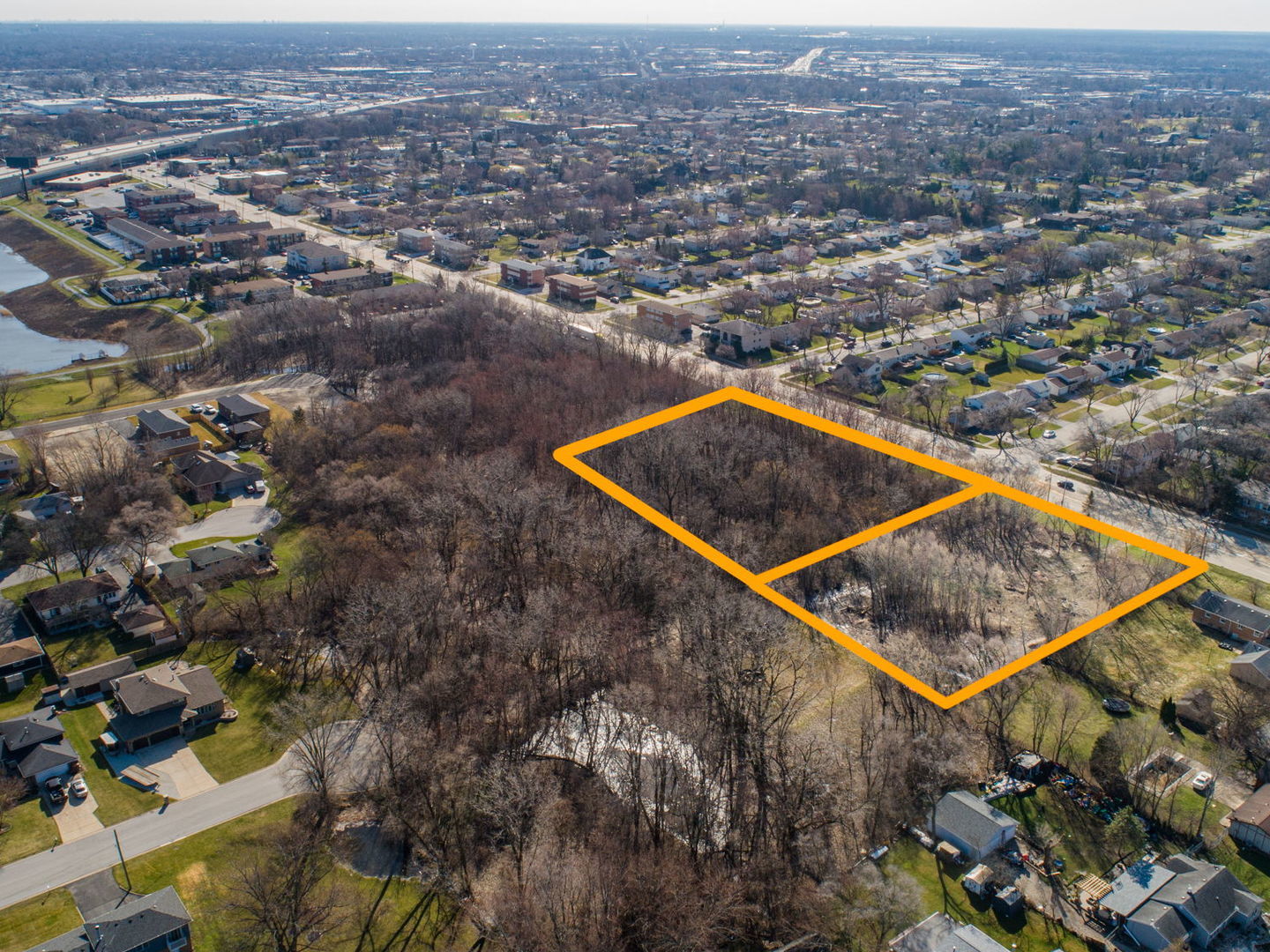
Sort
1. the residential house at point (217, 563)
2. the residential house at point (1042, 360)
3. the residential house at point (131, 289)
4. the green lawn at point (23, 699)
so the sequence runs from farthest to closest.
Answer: the residential house at point (131, 289) → the residential house at point (1042, 360) → the residential house at point (217, 563) → the green lawn at point (23, 699)

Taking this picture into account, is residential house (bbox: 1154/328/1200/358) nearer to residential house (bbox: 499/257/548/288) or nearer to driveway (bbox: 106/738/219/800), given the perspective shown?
residential house (bbox: 499/257/548/288)

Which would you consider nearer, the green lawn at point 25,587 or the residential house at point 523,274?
the green lawn at point 25,587

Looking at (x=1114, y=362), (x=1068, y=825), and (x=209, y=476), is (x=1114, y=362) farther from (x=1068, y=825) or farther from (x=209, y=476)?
(x=209, y=476)

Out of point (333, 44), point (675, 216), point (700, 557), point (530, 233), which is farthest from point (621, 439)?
point (333, 44)

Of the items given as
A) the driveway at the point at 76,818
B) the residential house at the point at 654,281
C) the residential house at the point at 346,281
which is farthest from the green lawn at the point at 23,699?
the residential house at the point at 654,281

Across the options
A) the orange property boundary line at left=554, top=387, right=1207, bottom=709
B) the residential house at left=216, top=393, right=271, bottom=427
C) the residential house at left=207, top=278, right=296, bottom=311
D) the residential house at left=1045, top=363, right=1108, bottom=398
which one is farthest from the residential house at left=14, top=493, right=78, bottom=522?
the residential house at left=1045, top=363, right=1108, bottom=398

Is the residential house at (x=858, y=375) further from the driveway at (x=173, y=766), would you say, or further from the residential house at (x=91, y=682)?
the driveway at (x=173, y=766)
